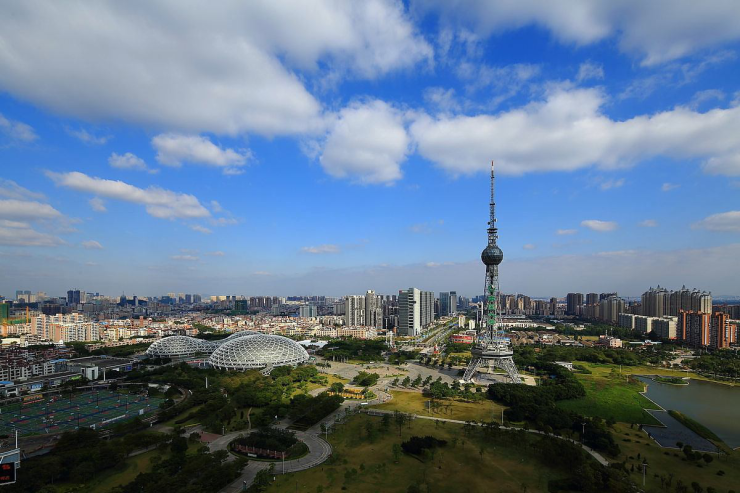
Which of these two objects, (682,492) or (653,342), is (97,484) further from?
(653,342)

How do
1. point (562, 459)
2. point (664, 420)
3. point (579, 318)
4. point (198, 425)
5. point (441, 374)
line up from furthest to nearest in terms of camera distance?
point (579, 318)
point (441, 374)
point (664, 420)
point (198, 425)
point (562, 459)

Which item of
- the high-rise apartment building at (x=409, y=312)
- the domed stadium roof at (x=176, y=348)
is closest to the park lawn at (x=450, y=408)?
the domed stadium roof at (x=176, y=348)

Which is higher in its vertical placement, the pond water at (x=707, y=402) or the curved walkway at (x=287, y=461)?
the curved walkway at (x=287, y=461)

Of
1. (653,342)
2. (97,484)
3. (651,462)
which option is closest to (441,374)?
(651,462)

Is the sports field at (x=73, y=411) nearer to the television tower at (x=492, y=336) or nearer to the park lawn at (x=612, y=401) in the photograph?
the television tower at (x=492, y=336)

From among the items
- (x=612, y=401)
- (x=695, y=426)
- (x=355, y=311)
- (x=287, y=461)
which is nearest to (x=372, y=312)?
(x=355, y=311)

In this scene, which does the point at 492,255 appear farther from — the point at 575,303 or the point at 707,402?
the point at 575,303

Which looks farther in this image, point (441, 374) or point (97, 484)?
point (441, 374)
